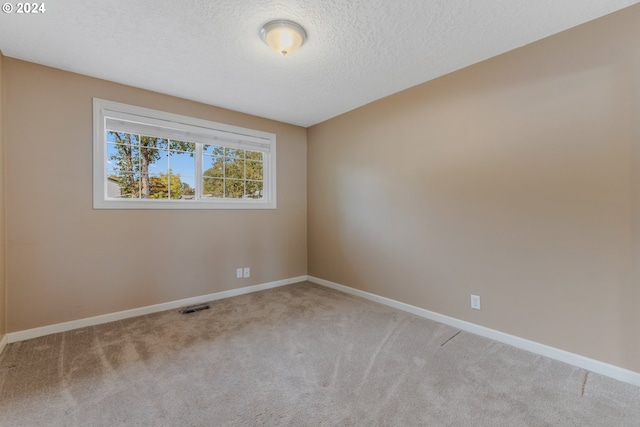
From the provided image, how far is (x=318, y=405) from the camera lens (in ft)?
5.36

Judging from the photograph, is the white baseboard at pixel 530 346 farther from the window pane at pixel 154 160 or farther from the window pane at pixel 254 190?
the window pane at pixel 154 160

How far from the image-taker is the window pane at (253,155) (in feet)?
13.0

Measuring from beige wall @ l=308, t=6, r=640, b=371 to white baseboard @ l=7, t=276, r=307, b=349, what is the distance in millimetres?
1713

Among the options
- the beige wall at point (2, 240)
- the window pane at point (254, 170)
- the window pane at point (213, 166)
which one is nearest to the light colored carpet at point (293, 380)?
the beige wall at point (2, 240)

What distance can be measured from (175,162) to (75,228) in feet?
3.85

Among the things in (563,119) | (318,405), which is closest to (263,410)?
(318,405)

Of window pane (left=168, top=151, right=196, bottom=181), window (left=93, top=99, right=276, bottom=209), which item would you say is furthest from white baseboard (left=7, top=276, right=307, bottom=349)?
window pane (left=168, top=151, right=196, bottom=181)

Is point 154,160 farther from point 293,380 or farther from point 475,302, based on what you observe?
point 475,302

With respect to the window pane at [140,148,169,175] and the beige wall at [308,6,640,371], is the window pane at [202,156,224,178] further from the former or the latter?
the beige wall at [308,6,640,371]

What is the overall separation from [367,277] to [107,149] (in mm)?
3254

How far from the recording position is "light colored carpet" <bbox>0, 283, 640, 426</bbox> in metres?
1.55

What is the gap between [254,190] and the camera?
13.2 ft

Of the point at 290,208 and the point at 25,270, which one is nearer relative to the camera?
the point at 25,270

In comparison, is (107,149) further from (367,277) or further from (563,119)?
(563,119)
